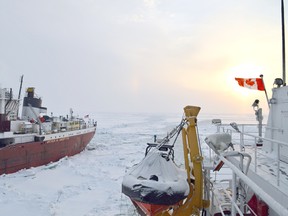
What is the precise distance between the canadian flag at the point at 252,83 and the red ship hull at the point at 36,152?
1191cm

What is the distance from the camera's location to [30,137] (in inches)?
653

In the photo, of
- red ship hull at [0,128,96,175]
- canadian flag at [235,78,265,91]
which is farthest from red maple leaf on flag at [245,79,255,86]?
red ship hull at [0,128,96,175]

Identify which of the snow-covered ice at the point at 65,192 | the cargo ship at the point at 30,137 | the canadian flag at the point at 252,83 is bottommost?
the snow-covered ice at the point at 65,192

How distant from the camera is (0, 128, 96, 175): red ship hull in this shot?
14.2 m

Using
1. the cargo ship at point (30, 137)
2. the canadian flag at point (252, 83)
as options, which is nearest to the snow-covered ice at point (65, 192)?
the cargo ship at point (30, 137)

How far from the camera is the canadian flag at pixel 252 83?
8258mm

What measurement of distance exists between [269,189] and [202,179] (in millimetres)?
1240

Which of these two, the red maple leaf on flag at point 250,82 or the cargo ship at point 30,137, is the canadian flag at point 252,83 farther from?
the cargo ship at point 30,137

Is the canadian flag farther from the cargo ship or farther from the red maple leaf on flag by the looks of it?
the cargo ship

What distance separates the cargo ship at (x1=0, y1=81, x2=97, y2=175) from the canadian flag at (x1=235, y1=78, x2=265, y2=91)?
11.9 m

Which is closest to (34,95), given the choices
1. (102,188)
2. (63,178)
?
(63,178)

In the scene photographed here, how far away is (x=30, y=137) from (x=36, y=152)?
1.00m

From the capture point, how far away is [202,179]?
491 centimetres

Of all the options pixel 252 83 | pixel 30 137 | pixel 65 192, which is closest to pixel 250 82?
pixel 252 83
